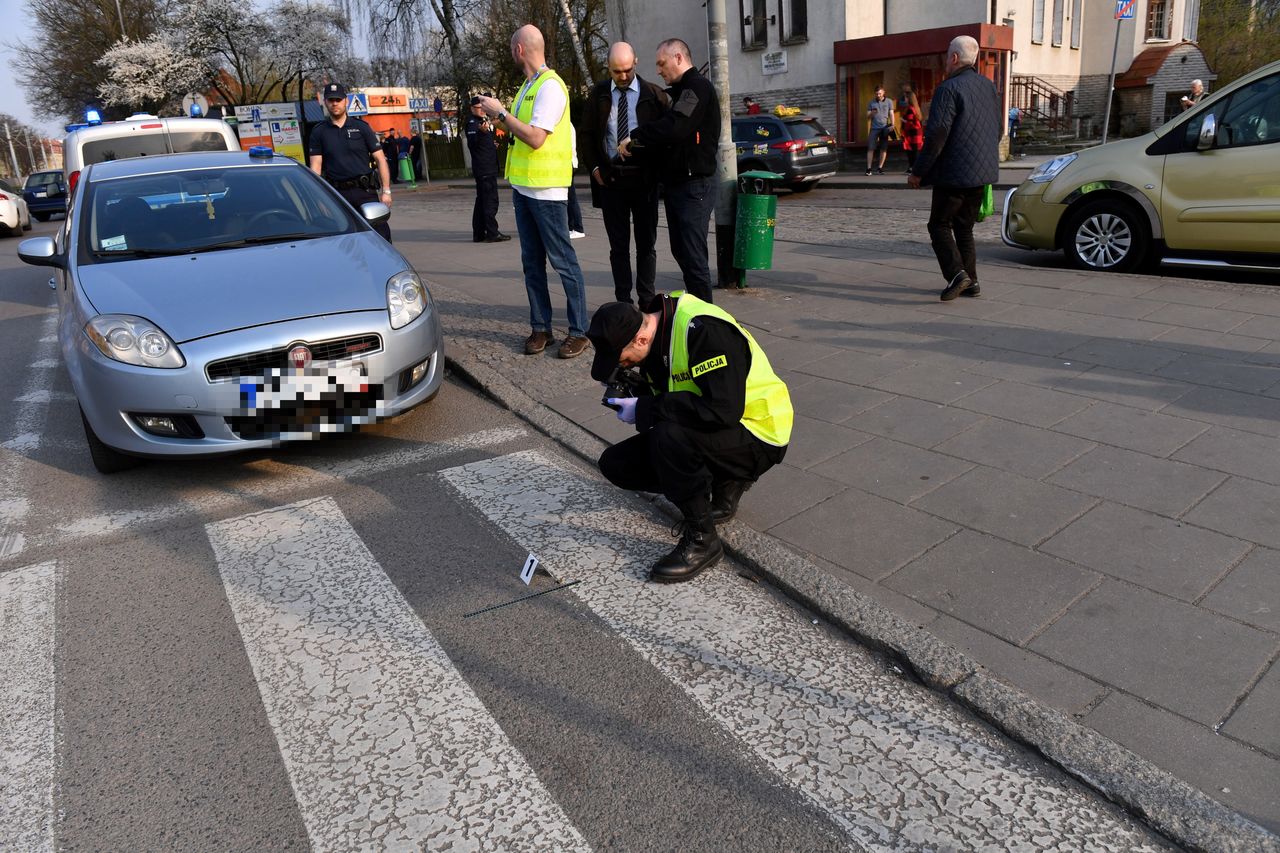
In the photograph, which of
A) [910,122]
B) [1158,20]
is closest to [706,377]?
[910,122]

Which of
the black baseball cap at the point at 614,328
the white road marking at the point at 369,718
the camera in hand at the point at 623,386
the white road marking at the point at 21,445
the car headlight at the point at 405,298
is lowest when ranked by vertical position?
the white road marking at the point at 369,718

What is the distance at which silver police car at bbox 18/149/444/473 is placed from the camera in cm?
455

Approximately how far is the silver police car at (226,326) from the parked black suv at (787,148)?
13759 mm

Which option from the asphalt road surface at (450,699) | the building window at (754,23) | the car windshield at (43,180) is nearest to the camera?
the asphalt road surface at (450,699)

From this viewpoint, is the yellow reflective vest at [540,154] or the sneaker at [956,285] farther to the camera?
the sneaker at [956,285]

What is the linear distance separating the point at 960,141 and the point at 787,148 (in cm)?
1187

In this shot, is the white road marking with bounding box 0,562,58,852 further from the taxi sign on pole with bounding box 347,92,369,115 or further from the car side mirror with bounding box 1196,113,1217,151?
the taxi sign on pole with bounding box 347,92,369,115

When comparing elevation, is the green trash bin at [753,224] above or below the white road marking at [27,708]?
above

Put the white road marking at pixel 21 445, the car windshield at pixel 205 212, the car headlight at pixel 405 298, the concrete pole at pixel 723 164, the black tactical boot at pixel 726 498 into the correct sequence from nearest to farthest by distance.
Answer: the black tactical boot at pixel 726 498, the white road marking at pixel 21 445, the car headlight at pixel 405 298, the car windshield at pixel 205 212, the concrete pole at pixel 723 164

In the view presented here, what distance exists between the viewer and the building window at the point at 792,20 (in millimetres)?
26609

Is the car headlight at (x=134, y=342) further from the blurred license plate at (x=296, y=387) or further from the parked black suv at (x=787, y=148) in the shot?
the parked black suv at (x=787, y=148)

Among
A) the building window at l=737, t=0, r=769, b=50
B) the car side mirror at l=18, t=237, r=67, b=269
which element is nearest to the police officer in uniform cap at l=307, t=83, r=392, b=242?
the car side mirror at l=18, t=237, r=67, b=269

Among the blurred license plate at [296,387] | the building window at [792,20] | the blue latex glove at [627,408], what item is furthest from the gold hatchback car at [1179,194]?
the building window at [792,20]

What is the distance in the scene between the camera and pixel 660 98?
6.60m
